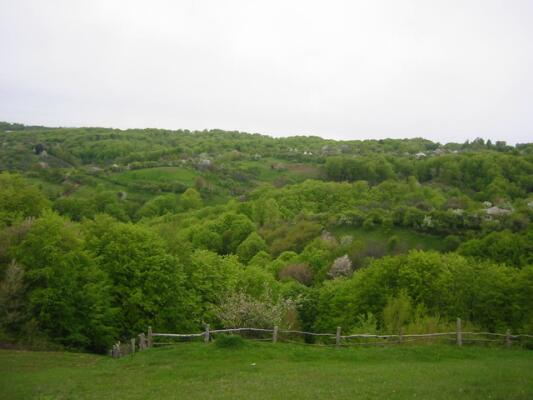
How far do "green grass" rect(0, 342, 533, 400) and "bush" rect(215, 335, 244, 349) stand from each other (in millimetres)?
343

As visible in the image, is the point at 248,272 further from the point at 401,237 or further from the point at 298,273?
the point at 401,237

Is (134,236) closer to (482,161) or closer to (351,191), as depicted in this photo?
(351,191)

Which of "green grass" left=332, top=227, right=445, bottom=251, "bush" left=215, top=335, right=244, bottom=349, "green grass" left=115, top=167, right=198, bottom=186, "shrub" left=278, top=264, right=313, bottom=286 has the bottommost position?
"shrub" left=278, top=264, right=313, bottom=286

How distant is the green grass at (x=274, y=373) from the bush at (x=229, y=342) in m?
0.34

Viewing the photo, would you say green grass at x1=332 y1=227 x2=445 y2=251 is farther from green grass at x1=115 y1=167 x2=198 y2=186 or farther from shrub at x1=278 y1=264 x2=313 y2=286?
green grass at x1=115 y1=167 x2=198 y2=186

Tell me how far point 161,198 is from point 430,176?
10361cm

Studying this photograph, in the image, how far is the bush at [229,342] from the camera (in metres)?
24.3

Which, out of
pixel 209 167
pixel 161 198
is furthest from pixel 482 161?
pixel 161 198

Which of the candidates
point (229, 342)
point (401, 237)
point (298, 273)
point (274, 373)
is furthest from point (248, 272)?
point (401, 237)

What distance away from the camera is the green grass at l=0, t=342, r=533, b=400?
16.1 metres

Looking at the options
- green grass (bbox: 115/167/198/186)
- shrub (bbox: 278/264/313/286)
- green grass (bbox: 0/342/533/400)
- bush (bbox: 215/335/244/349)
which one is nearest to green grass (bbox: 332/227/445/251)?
shrub (bbox: 278/264/313/286)

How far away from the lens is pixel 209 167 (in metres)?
191

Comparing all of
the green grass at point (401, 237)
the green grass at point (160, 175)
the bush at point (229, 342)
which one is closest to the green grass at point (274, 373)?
the bush at point (229, 342)

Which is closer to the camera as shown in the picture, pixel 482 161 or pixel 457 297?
pixel 457 297
